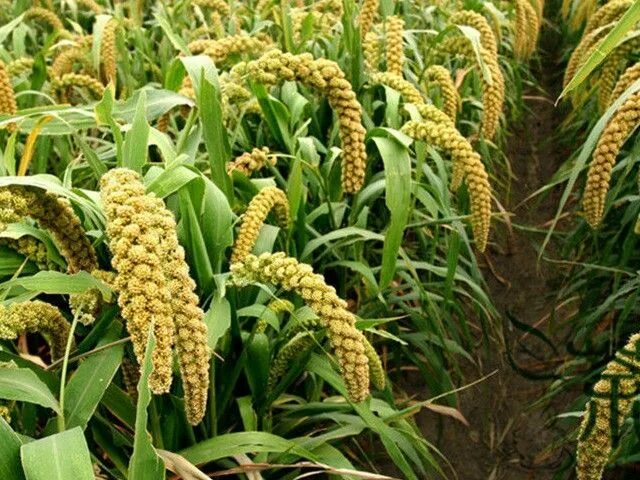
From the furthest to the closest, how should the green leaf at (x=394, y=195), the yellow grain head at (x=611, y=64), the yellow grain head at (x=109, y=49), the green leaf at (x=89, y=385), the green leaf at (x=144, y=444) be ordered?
the yellow grain head at (x=109, y=49) → the yellow grain head at (x=611, y=64) → the green leaf at (x=394, y=195) → the green leaf at (x=89, y=385) → the green leaf at (x=144, y=444)

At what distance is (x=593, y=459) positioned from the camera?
1.38 metres

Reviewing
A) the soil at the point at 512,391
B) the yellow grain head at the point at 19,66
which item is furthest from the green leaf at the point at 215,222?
the yellow grain head at the point at 19,66

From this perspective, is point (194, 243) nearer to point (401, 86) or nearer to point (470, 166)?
point (470, 166)

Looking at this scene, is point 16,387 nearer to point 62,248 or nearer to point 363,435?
point 62,248

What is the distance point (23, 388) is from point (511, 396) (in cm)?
223

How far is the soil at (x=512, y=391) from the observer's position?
2.91 m

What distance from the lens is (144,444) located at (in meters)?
1.17

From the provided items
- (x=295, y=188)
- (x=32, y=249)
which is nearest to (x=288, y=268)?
(x=32, y=249)

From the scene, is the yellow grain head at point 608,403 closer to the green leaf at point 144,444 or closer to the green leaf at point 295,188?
the green leaf at point 144,444

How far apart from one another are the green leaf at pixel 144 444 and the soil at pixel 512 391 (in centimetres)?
139

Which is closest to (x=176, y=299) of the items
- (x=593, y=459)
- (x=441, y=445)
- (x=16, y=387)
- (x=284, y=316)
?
(x=16, y=387)

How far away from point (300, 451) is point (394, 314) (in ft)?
3.32

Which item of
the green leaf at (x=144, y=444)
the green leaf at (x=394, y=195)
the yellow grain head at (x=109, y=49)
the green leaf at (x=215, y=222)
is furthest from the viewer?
the yellow grain head at (x=109, y=49)

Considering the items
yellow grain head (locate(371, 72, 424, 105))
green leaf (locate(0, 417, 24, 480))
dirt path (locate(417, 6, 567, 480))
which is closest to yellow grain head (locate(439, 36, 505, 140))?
yellow grain head (locate(371, 72, 424, 105))
